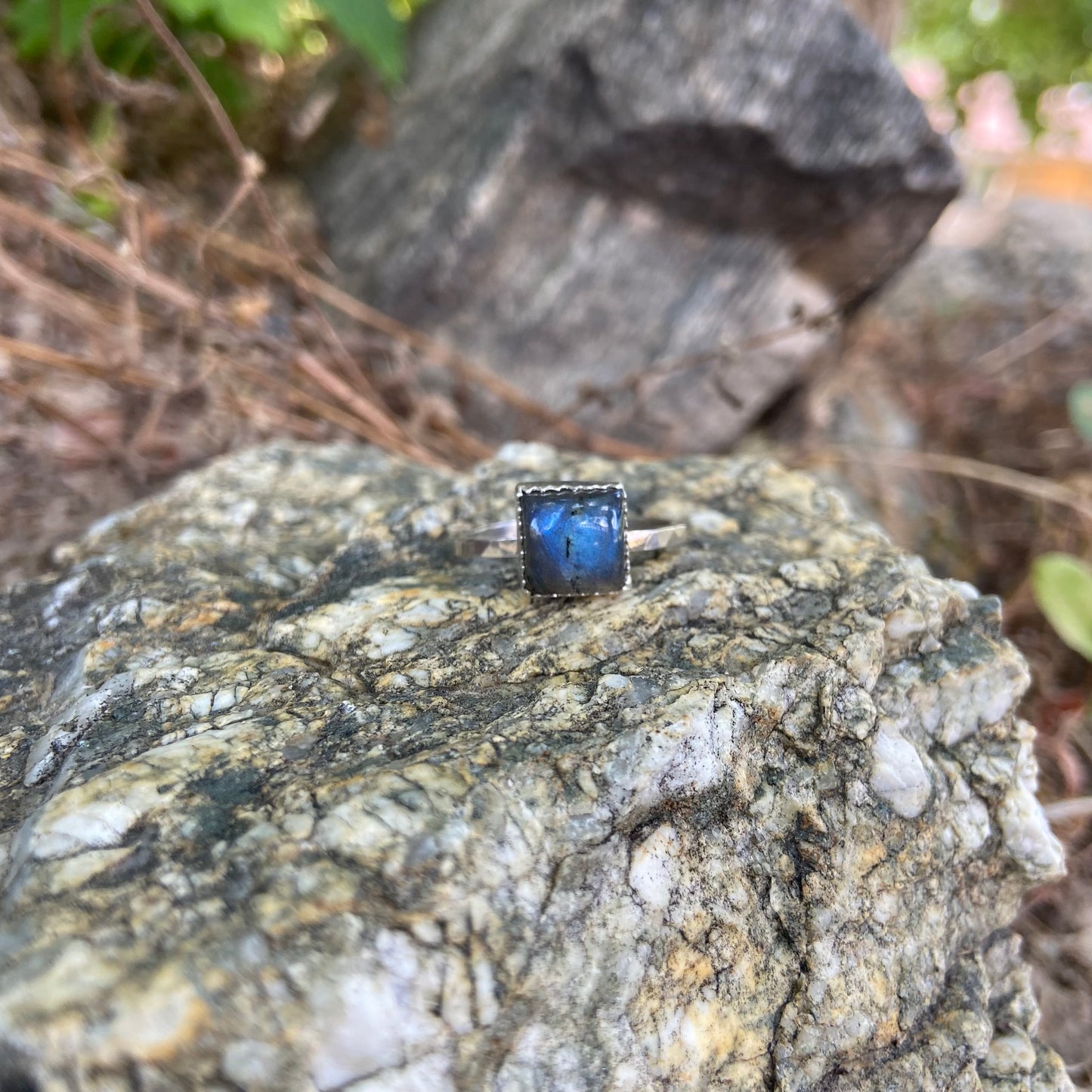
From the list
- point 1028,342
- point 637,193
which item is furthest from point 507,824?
point 1028,342

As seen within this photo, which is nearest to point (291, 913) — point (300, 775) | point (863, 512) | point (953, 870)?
point (300, 775)

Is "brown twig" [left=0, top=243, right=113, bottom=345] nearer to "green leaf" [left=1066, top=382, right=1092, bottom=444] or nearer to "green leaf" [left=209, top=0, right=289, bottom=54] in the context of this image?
"green leaf" [left=209, top=0, right=289, bottom=54]

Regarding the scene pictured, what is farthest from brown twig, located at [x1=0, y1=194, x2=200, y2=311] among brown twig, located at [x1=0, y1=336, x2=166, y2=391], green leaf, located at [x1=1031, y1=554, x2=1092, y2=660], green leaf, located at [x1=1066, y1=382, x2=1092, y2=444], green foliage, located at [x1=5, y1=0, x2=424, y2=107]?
green leaf, located at [x1=1066, y1=382, x2=1092, y2=444]

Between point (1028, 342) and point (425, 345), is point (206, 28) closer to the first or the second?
point (425, 345)

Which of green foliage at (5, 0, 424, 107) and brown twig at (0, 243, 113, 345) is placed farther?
green foliage at (5, 0, 424, 107)

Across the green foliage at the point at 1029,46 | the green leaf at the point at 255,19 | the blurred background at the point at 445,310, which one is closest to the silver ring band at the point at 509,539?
the blurred background at the point at 445,310

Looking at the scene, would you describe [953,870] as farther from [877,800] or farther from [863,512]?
[863,512]
